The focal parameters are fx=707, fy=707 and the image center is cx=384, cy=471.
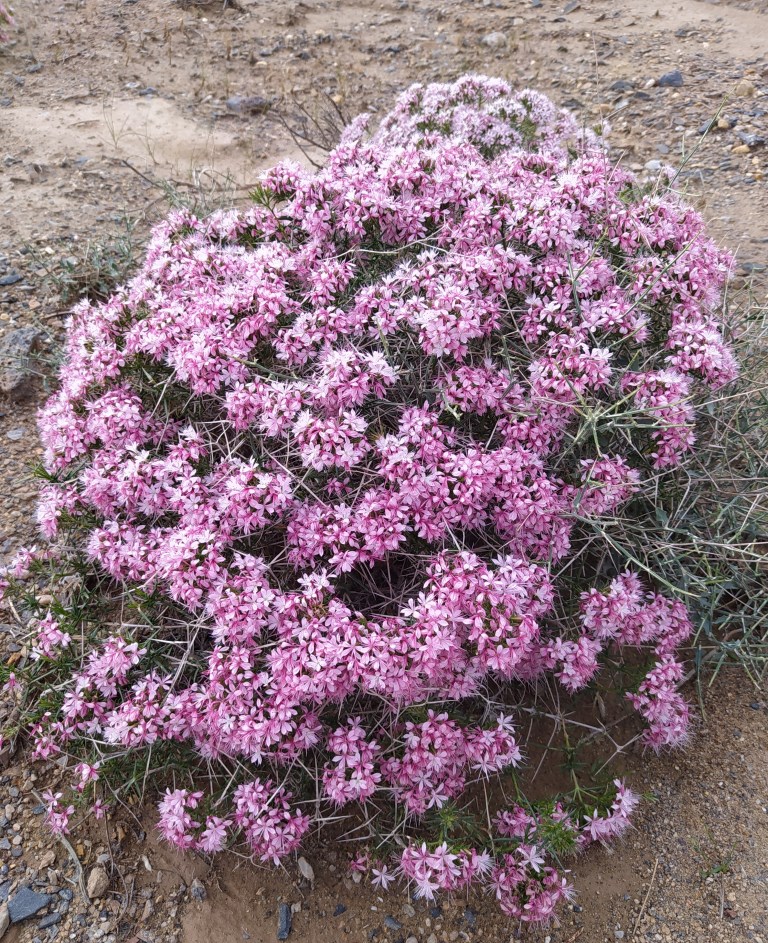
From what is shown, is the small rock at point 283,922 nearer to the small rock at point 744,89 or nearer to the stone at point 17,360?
the stone at point 17,360

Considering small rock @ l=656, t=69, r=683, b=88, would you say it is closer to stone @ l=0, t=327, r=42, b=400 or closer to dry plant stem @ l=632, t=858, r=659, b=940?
stone @ l=0, t=327, r=42, b=400

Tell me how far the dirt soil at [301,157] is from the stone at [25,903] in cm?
3

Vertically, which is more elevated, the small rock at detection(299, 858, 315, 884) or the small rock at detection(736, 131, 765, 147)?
the small rock at detection(736, 131, 765, 147)

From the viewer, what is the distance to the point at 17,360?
4504mm

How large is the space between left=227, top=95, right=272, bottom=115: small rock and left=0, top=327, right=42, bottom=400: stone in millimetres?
4280

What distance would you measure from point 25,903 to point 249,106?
756 centimetres

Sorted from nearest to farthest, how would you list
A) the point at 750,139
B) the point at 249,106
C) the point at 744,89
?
the point at 750,139 < the point at 744,89 < the point at 249,106

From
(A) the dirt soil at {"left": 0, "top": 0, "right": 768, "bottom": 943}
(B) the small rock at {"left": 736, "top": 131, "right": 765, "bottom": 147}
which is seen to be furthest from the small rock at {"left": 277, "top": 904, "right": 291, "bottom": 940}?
(B) the small rock at {"left": 736, "top": 131, "right": 765, "bottom": 147}

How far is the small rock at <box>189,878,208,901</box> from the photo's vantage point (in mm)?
2754

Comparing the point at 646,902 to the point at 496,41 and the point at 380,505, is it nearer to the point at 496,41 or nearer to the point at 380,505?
the point at 380,505

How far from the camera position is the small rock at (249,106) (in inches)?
304

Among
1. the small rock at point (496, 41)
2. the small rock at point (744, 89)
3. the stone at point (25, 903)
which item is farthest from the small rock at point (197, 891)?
the small rock at point (496, 41)

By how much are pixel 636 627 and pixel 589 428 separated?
0.83 metres

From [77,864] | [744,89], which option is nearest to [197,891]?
[77,864]
